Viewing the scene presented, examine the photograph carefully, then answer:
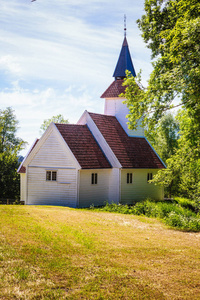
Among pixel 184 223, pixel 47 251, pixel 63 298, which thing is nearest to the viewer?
pixel 63 298

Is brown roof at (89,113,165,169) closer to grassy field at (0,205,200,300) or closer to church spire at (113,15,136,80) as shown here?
church spire at (113,15,136,80)

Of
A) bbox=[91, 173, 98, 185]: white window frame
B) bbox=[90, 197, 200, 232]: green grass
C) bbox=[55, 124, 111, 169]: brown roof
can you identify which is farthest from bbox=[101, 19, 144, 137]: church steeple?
bbox=[90, 197, 200, 232]: green grass

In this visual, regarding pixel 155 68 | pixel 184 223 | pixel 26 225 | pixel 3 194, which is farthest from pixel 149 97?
pixel 3 194

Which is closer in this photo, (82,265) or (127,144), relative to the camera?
(82,265)

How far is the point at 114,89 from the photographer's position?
3441cm

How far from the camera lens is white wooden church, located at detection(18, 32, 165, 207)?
26.4 meters

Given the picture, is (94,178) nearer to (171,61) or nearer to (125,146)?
(125,146)

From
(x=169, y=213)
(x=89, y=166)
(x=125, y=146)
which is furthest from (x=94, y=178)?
(x=169, y=213)

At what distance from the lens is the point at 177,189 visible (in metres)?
52.0

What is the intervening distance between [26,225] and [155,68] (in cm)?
1143

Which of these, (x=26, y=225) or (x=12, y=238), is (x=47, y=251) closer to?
(x=12, y=238)

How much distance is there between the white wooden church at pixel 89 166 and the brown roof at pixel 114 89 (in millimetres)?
A: 258

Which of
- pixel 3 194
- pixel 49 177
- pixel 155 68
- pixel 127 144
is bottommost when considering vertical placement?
pixel 3 194

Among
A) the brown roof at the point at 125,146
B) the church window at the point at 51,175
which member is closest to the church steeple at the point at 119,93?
the brown roof at the point at 125,146
